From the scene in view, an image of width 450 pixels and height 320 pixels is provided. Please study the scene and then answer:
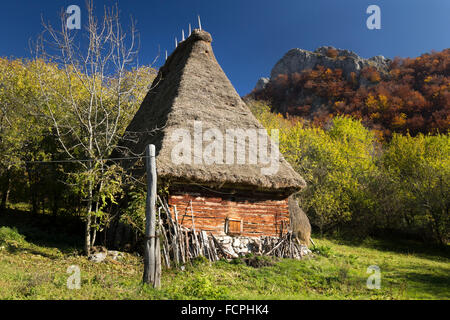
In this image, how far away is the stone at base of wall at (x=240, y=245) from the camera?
31.5ft

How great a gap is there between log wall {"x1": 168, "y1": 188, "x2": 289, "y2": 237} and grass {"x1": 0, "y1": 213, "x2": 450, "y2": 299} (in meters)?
1.47

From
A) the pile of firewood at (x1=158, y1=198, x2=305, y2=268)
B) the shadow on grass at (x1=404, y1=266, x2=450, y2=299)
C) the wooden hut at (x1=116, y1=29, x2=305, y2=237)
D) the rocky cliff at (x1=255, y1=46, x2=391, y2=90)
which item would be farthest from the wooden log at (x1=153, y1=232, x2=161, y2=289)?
the rocky cliff at (x1=255, y1=46, x2=391, y2=90)

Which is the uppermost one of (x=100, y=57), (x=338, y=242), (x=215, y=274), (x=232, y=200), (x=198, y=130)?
(x=100, y=57)

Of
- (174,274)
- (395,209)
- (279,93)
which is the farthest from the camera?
(279,93)

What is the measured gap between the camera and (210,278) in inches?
284

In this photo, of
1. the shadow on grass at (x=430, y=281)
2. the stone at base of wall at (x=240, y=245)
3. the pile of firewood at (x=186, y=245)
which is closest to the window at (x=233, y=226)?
the stone at base of wall at (x=240, y=245)

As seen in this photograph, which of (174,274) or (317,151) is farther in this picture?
(317,151)

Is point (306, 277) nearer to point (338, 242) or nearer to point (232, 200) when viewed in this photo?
point (232, 200)

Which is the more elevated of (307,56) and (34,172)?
(307,56)

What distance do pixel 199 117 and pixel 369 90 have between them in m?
37.4

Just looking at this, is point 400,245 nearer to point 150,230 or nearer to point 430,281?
point 430,281

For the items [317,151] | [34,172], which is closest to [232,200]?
[34,172]

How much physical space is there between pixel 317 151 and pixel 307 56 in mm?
39211

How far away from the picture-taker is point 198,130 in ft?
35.0
